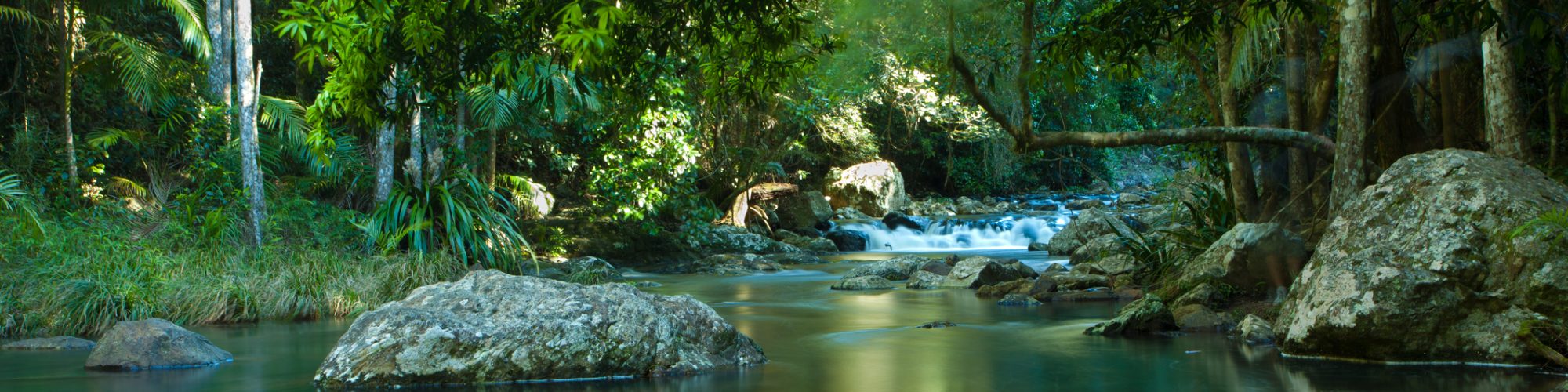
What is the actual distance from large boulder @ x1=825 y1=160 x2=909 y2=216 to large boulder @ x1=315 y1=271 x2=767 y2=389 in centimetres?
1992

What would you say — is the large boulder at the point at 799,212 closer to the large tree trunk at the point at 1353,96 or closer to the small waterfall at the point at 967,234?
the small waterfall at the point at 967,234

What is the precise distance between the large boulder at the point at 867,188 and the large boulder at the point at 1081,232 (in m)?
7.60

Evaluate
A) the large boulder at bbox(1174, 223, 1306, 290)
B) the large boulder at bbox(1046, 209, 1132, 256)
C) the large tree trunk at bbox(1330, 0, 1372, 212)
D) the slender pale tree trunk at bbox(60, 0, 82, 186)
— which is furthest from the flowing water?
the large boulder at bbox(1046, 209, 1132, 256)

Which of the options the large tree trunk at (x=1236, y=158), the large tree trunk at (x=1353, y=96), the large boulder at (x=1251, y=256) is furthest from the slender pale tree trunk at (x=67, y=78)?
the large tree trunk at (x=1353, y=96)

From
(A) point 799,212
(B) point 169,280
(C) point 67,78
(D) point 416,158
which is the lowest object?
(B) point 169,280

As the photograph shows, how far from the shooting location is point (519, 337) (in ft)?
18.4

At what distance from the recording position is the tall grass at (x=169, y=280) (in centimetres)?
822

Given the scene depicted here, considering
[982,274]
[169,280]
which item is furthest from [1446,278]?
[169,280]

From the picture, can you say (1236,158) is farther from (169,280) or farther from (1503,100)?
(169,280)

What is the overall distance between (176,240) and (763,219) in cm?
1236

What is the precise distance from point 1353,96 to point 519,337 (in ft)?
18.3

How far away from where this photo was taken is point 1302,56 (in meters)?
10.6

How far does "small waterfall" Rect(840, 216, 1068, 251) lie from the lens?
72.1ft

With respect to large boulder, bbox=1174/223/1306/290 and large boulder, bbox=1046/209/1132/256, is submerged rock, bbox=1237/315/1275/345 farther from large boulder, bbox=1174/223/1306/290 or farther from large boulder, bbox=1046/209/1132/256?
→ large boulder, bbox=1046/209/1132/256
